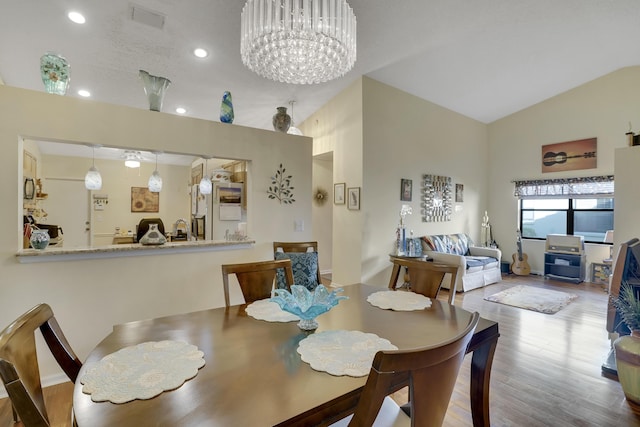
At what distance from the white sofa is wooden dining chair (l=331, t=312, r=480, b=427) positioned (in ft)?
13.8

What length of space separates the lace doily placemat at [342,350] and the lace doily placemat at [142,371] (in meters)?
0.41

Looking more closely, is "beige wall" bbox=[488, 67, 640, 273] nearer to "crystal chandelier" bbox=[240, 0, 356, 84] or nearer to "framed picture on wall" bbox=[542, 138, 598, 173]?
"framed picture on wall" bbox=[542, 138, 598, 173]

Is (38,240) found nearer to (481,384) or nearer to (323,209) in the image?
(481,384)

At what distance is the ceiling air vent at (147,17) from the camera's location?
258 centimetres

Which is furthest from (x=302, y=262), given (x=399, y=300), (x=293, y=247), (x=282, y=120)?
(x=282, y=120)

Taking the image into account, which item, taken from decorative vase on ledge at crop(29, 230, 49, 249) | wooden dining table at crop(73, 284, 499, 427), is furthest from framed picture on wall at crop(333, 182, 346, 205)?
decorative vase on ledge at crop(29, 230, 49, 249)

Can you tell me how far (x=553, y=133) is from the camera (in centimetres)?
598

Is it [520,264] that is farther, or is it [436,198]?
[520,264]

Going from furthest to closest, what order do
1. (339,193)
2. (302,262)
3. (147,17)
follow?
(339,193) → (302,262) → (147,17)

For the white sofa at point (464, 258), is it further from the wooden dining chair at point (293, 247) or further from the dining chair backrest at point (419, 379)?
the dining chair backrest at point (419, 379)

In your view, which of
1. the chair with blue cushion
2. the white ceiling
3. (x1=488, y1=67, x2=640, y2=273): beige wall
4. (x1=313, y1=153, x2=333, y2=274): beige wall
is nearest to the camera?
the white ceiling

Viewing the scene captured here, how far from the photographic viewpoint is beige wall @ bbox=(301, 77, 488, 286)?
15.4 ft

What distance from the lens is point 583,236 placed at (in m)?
5.64

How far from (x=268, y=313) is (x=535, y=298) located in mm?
4560
